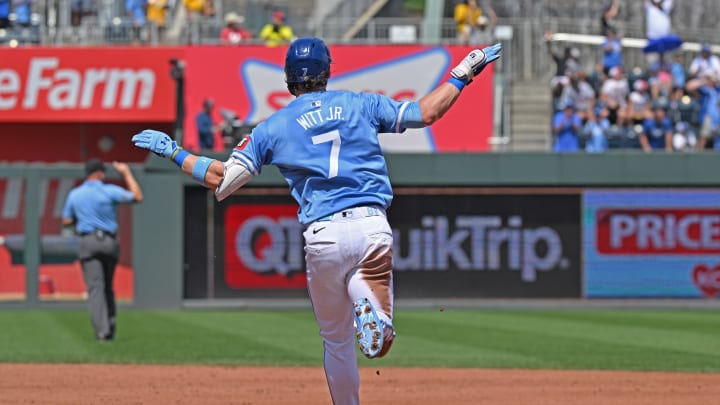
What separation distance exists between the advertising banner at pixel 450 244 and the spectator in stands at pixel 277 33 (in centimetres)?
280

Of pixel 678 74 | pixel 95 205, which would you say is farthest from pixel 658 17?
pixel 95 205

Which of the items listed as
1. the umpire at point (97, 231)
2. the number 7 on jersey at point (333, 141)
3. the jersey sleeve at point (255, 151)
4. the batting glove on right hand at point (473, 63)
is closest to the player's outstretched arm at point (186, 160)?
the jersey sleeve at point (255, 151)

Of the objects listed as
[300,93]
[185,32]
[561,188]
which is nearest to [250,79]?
[185,32]

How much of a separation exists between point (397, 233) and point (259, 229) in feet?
7.60

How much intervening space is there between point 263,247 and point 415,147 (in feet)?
10.7

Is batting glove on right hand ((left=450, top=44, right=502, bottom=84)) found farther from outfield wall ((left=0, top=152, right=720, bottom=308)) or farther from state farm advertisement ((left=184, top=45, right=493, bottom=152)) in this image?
state farm advertisement ((left=184, top=45, right=493, bottom=152))

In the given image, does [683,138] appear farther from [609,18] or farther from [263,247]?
[263,247]

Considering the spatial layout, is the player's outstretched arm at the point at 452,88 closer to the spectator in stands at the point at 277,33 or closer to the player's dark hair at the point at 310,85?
the player's dark hair at the point at 310,85

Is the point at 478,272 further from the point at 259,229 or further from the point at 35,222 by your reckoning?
the point at 35,222

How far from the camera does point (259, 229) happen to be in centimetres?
2269

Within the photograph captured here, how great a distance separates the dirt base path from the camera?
984cm

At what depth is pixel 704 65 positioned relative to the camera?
82.4 feet

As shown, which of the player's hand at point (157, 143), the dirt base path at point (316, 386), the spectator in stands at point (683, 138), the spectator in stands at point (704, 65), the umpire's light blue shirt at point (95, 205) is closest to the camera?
the player's hand at point (157, 143)

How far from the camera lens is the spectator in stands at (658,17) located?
2427cm
